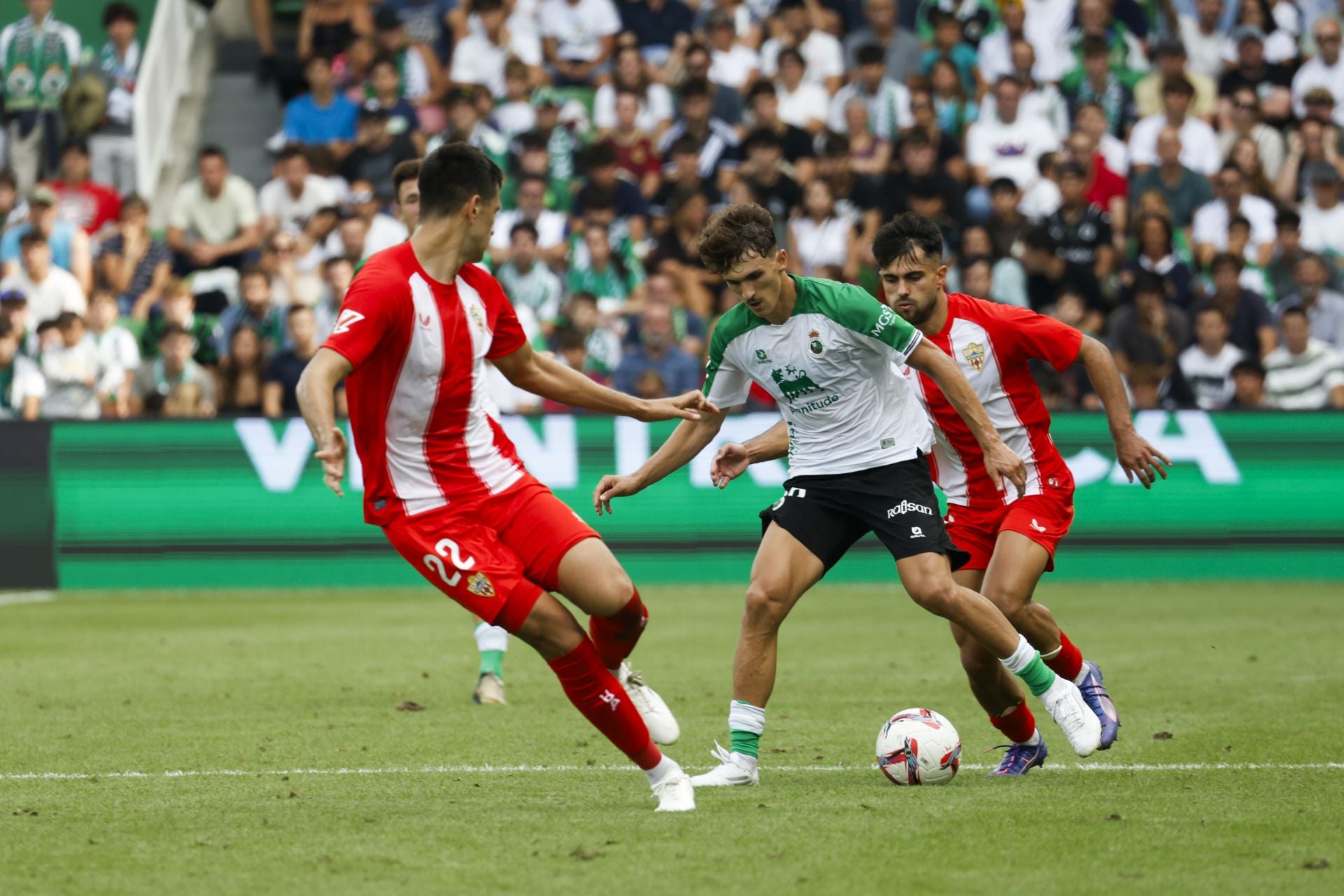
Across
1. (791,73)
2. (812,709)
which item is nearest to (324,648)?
(812,709)

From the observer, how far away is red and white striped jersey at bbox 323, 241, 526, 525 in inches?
254

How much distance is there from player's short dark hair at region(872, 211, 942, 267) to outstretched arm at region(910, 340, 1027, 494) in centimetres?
62

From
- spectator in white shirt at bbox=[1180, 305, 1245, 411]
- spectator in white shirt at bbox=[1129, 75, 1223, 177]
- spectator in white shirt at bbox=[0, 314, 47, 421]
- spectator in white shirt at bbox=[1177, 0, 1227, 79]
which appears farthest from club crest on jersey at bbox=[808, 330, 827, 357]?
spectator in white shirt at bbox=[1177, 0, 1227, 79]

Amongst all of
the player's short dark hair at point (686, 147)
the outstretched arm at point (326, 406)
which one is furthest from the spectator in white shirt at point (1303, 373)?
the outstretched arm at point (326, 406)

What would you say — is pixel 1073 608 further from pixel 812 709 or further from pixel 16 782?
pixel 16 782

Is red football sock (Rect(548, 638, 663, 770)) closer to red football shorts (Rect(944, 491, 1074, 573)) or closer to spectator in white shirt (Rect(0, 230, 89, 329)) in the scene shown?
red football shorts (Rect(944, 491, 1074, 573))

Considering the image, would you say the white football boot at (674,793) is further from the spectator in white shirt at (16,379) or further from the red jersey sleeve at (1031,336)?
the spectator in white shirt at (16,379)

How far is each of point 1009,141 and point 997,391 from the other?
40.3 feet

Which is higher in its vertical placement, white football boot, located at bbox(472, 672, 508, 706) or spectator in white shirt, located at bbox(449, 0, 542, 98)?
spectator in white shirt, located at bbox(449, 0, 542, 98)

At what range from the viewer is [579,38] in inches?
856

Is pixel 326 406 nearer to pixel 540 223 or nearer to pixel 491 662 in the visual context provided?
pixel 491 662

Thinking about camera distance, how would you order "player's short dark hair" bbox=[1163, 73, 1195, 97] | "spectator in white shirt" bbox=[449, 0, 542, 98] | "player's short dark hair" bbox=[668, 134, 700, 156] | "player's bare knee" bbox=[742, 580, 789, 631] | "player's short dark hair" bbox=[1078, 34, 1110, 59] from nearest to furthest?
"player's bare knee" bbox=[742, 580, 789, 631], "player's short dark hair" bbox=[668, 134, 700, 156], "player's short dark hair" bbox=[1163, 73, 1195, 97], "player's short dark hair" bbox=[1078, 34, 1110, 59], "spectator in white shirt" bbox=[449, 0, 542, 98]

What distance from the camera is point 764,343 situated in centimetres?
739

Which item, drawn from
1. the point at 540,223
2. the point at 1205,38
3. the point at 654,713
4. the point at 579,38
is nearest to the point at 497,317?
the point at 654,713
